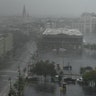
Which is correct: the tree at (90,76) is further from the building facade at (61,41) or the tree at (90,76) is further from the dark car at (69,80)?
the building facade at (61,41)

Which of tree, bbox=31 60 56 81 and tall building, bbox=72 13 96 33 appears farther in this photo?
tall building, bbox=72 13 96 33

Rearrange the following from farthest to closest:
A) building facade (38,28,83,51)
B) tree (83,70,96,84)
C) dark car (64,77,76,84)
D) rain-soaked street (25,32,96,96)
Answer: building facade (38,28,83,51) → dark car (64,77,76,84) → tree (83,70,96,84) → rain-soaked street (25,32,96,96)

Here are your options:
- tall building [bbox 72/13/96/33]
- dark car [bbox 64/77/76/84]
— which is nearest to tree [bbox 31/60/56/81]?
dark car [bbox 64/77/76/84]

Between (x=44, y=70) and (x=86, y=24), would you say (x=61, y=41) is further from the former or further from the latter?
(x=86, y=24)

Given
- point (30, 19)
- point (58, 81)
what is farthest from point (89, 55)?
point (30, 19)

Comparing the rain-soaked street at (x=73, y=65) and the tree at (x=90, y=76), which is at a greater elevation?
the tree at (x=90, y=76)

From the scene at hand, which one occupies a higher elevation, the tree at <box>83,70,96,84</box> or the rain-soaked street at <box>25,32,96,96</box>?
the tree at <box>83,70,96,84</box>

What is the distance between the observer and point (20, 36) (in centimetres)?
1236

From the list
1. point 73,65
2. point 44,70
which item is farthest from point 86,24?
point 44,70

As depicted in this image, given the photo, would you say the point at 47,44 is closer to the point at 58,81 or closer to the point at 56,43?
the point at 56,43

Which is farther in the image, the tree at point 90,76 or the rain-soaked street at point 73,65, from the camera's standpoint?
the tree at point 90,76

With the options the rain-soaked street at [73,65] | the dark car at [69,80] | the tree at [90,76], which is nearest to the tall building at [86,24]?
the rain-soaked street at [73,65]

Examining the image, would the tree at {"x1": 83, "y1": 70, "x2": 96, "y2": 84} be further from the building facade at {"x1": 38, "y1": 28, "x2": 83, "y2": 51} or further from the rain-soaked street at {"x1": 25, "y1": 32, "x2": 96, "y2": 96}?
the building facade at {"x1": 38, "y1": 28, "x2": 83, "y2": 51}

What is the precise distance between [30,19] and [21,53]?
1031 cm
